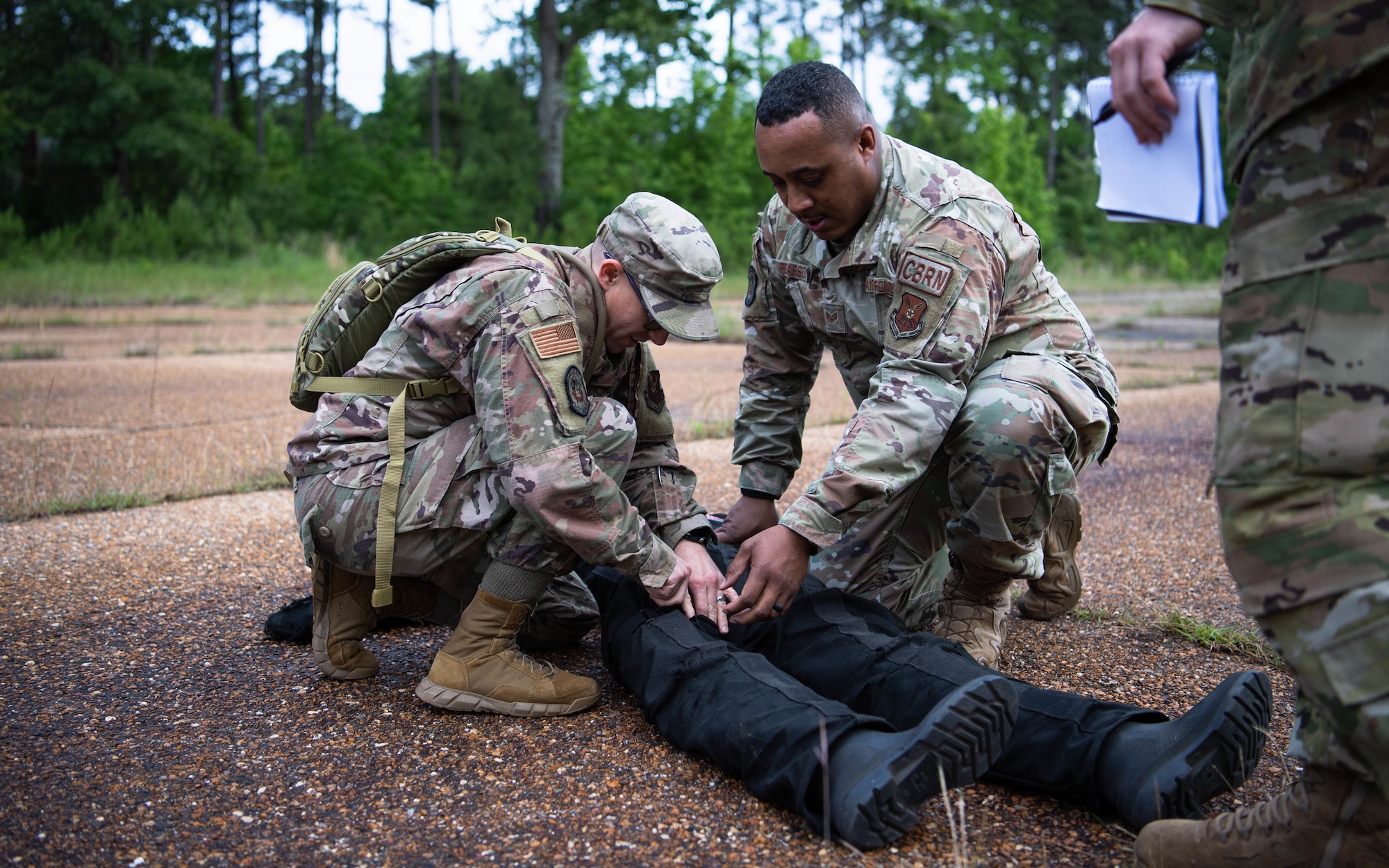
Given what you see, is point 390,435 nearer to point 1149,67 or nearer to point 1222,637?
point 1149,67

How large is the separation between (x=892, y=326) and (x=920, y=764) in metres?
1.19

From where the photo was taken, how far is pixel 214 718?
2.39 m

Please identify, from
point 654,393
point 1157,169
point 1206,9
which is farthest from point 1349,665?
point 654,393

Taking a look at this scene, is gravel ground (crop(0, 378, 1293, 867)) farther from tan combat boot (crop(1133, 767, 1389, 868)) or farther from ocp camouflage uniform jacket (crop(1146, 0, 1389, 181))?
ocp camouflage uniform jacket (crop(1146, 0, 1389, 181))

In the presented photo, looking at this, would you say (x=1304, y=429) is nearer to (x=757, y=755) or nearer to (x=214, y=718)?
(x=757, y=755)

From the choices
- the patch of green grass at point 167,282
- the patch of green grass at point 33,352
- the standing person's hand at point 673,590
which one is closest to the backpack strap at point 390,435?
the standing person's hand at point 673,590

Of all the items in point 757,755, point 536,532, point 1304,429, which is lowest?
point 757,755

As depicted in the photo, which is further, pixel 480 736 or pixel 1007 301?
pixel 1007 301

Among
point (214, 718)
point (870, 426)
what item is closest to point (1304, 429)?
point (870, 426)

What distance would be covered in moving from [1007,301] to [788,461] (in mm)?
774

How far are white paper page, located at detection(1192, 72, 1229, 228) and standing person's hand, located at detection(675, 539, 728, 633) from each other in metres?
1.34

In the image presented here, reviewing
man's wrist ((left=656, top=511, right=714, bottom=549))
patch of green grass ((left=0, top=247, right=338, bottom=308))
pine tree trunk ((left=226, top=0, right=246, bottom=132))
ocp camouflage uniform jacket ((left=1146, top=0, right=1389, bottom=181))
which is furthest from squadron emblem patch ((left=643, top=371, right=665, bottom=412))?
pine tree trunk ((left=226, top=0, right=246, bottom=132))

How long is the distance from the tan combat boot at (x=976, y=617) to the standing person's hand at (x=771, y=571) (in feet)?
1.97

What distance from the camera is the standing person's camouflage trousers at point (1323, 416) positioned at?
57.0 inches
